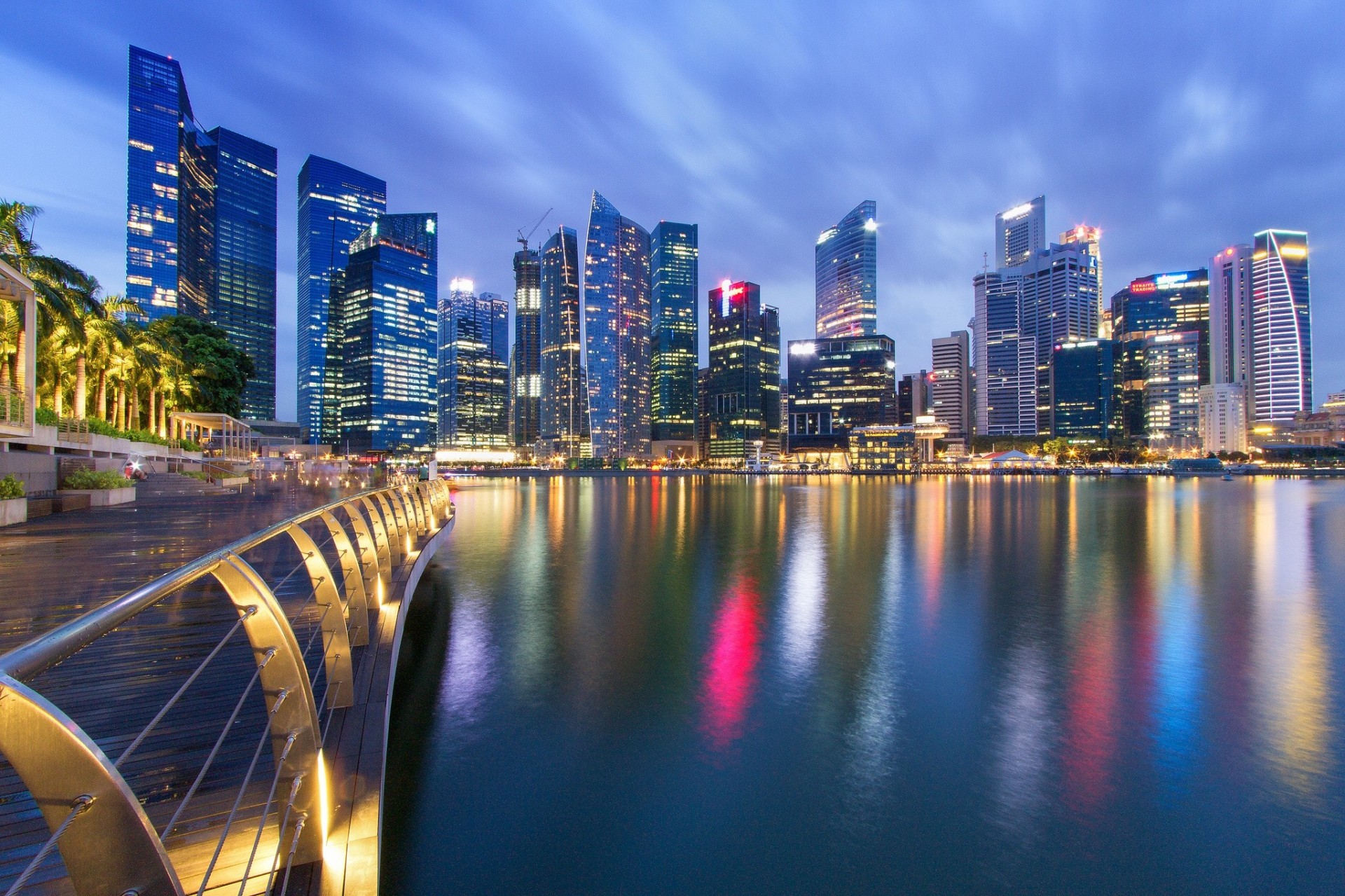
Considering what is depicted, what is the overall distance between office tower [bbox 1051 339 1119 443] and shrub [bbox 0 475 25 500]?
226525 millimetres

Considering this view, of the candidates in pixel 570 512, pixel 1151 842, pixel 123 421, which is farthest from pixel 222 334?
pixel 1151 842

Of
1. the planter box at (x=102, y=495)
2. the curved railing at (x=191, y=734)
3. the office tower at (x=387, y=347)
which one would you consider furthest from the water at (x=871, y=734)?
the office tower at (x=387, y=347)

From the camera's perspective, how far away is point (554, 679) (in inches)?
435

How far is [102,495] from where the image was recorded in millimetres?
21000

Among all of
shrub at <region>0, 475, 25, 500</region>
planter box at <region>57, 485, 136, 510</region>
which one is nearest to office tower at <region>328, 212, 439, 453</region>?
planter box at <region>57, 485, 136, 510</region>

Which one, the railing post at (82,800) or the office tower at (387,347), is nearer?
the railing post at (82,800)

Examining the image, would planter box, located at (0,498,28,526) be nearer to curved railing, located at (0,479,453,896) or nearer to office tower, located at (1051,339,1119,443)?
curved railing, located at (0,479,453,896)

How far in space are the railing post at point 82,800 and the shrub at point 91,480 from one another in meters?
26.3

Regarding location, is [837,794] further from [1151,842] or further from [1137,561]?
[1137,561]

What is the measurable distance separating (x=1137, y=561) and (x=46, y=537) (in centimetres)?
3133

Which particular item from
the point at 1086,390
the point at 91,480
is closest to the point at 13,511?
the point at 91,480

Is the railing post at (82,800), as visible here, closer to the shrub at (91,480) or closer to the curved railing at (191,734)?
the curved railing at (191,734)

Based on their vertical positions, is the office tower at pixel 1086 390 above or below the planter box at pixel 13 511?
above

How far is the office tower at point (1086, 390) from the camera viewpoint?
19338cm
